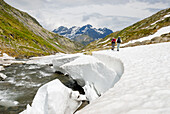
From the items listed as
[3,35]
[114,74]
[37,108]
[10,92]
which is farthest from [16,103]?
[3,35]

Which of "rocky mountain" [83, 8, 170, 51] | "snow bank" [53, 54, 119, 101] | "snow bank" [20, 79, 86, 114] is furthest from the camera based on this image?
"rocky mountain" [83, 8, 170, 51]

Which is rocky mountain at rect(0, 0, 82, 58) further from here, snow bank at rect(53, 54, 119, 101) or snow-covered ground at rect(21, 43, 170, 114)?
snow-covered ground at rect(21, 43, 170, 114)

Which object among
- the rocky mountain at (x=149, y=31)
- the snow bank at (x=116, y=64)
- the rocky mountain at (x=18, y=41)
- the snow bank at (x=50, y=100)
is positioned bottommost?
the snow bank at (x=50, y=100)

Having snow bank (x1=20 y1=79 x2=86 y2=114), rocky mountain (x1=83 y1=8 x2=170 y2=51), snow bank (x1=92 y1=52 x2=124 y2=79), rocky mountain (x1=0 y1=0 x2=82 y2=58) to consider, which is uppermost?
rocky mountain (x1=0 y1=0 x2=82 y2=58)

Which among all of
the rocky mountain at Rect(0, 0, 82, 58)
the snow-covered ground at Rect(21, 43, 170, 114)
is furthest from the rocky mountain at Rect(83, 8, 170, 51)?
the rocky mountain at Rect(0, 0, 82, 58)

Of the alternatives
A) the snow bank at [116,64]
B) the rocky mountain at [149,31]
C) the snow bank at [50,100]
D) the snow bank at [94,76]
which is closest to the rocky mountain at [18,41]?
the rocky mountain at [149,31]

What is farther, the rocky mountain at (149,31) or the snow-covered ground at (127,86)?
the rocky mountain at (149,31)

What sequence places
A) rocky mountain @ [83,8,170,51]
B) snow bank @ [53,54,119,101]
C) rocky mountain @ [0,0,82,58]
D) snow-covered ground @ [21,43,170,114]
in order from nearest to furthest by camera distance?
snow-covered ground @ [21,43,170,114], snow bank @ [53,54,119,101], rocky mountain @ [83,8,170,51], rocky mountain @ [0,0,82,58]

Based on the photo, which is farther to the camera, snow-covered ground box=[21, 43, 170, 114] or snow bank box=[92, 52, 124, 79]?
snow bank box=[92, 52, 124, 79]

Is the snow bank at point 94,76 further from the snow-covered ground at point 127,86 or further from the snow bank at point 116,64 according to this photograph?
the snow bank at point 116,64

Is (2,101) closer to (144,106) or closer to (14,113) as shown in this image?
(14,113)

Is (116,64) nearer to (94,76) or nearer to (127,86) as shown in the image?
(94,76)

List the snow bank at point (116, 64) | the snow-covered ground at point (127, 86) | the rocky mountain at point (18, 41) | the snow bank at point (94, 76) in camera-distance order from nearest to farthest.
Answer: the snow-covered ground at point (127, 86) → the snow bank at point (116, 64) → the snow bank at point (94, 76) → the rocky mountain at point (18, 41)

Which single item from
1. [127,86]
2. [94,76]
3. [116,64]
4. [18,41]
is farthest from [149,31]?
[18,41]
